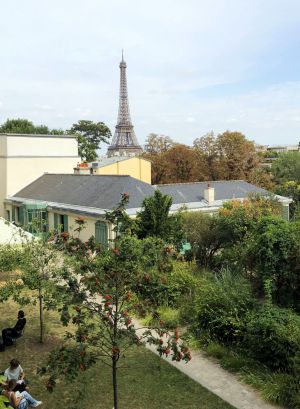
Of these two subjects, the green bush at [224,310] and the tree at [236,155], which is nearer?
the green bush at [224,310]

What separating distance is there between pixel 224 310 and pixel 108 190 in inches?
591

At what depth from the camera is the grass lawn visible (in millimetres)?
9047

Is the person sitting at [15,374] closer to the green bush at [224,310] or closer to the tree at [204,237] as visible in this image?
the green bush at [224,310]

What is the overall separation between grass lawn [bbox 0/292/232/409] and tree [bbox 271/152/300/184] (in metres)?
38.4

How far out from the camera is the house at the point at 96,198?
23828 mm

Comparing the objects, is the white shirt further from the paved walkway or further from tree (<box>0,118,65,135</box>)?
tree (<box>0,118,65,135</box>)

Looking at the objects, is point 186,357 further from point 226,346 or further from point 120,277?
point 226,346

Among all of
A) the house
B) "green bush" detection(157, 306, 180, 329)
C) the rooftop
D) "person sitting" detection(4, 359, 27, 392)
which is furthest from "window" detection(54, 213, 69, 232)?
"person sitting" detection(4, 359, 27, 392)

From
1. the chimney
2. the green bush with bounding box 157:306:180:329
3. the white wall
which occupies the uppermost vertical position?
the white wall

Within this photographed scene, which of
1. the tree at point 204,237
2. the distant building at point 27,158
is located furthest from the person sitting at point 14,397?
the distant building at point 27,158

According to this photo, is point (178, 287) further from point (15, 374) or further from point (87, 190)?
point (87, 190)

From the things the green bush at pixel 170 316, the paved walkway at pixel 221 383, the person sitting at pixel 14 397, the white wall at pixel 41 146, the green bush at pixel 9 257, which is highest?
the white wall at pixel 41 146

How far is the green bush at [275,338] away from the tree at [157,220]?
7898 mm

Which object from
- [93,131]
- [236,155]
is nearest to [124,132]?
[93,131]
